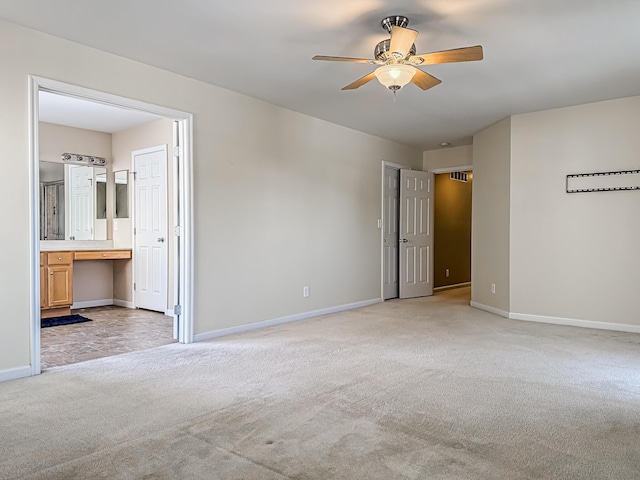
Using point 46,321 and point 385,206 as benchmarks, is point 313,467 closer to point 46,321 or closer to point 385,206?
point 46,321

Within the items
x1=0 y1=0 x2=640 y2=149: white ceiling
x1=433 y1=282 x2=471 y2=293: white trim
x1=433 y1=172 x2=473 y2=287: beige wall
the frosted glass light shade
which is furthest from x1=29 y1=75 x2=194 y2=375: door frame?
x1=433 y1=172 x2=473 y2=287: beige wall

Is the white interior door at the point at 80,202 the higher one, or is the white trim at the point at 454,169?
the white trim at the point at 454,169

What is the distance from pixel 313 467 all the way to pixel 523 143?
4.70 meters

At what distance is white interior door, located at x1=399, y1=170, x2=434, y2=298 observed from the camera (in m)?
7.10

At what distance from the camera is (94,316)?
562 centimetres

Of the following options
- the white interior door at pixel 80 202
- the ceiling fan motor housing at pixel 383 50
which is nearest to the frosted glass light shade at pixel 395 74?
the ceiling fan motor housing at pixel 383 50

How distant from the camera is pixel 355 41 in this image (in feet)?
10.8

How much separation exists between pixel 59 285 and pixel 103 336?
153cm

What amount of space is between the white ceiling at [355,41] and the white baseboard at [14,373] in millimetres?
2331

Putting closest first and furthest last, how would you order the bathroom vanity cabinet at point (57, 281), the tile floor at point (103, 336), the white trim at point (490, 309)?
the tile floor at point (103, 336) < the bathroom vanity cabinet at point (57, 281) < the white trim at point (490, 309)

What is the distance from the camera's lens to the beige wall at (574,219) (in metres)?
4.79

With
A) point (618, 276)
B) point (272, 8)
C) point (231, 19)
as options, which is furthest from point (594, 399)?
point (231, 19)

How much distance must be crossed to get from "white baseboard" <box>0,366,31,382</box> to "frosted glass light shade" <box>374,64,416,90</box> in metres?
3.14

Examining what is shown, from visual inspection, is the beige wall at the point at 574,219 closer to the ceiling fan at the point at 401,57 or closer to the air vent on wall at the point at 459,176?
the ceiling fan at the point at 401,57
